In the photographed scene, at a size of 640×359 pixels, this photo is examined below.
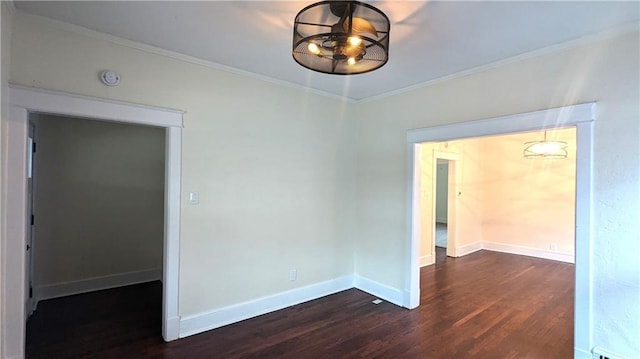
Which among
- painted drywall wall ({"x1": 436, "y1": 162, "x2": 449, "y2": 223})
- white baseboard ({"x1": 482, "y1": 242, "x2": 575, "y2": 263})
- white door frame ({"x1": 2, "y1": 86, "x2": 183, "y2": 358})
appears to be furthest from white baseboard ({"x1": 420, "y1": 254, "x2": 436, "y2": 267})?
painted drywall wall ({"x1": 436, "y1": 162, "x2": 449, "y2": 223})

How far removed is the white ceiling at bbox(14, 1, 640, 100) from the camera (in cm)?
203

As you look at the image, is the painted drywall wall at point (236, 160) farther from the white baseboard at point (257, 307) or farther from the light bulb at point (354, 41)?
the light bulb at point (354, 41)

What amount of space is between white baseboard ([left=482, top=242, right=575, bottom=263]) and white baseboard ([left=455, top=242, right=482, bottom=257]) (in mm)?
257

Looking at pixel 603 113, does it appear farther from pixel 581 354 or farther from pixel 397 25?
pixel 581 354

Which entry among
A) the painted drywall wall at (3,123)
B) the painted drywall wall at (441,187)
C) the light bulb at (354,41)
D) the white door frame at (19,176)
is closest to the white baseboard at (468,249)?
the painted drywall wall at (441,187)

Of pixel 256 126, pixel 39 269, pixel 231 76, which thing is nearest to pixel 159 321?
pixel 39 269

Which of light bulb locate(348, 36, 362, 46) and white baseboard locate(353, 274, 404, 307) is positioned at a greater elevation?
light bulb locate(348, 36, 362, 46)

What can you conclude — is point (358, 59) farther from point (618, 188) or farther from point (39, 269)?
point (39, 269)

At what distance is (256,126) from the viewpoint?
3.38 m

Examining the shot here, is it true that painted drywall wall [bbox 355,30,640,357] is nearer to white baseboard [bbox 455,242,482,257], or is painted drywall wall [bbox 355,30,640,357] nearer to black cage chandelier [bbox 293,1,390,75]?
black cage chandelier [bbox 293,1,390,75]

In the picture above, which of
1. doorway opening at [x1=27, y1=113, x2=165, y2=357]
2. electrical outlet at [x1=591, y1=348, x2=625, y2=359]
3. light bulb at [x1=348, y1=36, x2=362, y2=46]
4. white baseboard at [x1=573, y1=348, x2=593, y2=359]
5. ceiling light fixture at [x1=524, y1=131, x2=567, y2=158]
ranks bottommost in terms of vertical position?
white baseboard at [x1=573, y1=348, x2=593, y2=359]

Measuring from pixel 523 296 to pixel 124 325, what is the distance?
471cm

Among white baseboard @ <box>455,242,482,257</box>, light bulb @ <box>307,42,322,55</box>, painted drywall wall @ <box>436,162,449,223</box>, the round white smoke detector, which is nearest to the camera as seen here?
light bulb @ <box>307,42,322,55</box>

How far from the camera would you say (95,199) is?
13.6 feet
